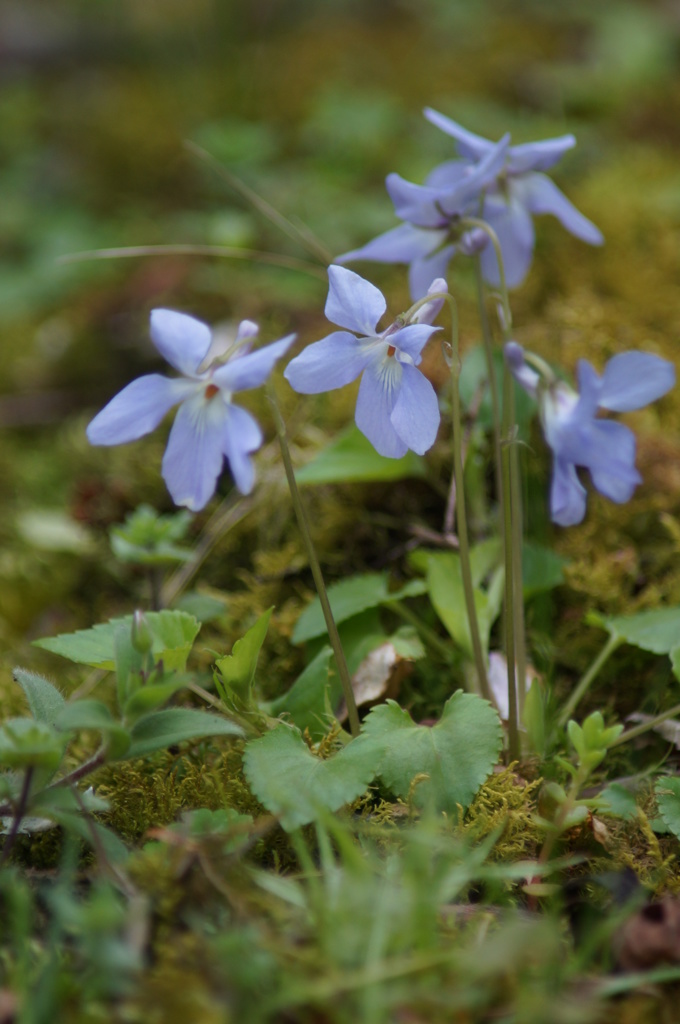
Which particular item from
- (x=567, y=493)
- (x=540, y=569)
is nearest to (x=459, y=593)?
(x=540, y=569)

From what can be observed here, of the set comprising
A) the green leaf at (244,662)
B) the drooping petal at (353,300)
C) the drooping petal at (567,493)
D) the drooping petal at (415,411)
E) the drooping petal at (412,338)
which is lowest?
the green leaf at (244,662)

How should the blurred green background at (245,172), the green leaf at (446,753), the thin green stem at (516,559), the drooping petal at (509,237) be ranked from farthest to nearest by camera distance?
1. the blurred green background at (245,172)
2. the drooping petal at (509,237)
3. the thin green stem at (516,559)
4. the green leaf at (446,753)

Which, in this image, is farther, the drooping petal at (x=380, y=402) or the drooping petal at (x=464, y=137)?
the drooping petal at (x=464, y=137)

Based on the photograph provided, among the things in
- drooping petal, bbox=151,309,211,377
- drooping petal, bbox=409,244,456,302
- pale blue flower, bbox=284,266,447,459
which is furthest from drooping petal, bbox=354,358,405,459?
drooping petal, bbox=409,244,456,302

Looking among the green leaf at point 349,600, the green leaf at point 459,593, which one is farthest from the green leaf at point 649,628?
the green leaf at point 349,600

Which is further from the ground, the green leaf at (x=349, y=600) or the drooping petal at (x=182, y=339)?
the drooping petal at (x=182, y=339)

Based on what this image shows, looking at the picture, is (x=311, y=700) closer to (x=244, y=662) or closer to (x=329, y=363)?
(x=244, y=662)

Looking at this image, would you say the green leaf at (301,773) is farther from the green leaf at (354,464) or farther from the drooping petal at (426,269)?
the drooping petal at (426,269)
